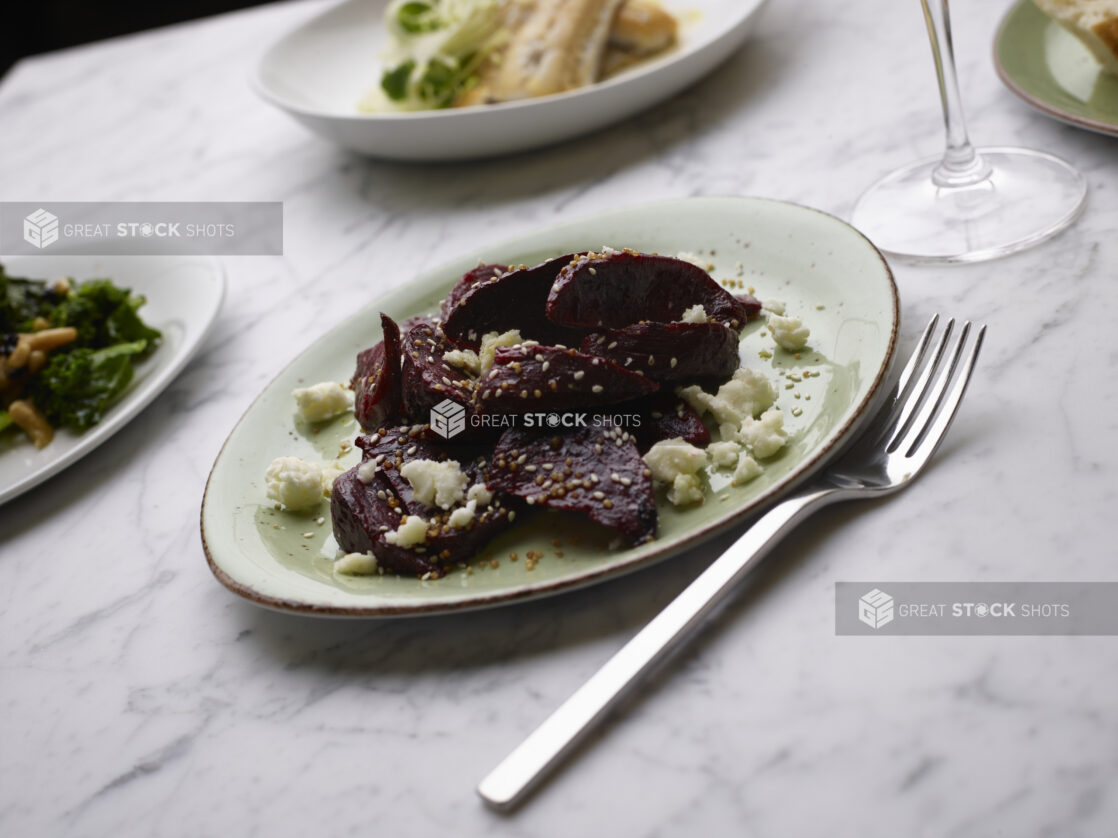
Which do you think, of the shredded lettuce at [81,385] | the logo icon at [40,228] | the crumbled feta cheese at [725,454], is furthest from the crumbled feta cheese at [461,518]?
the logo icon at [40,228]

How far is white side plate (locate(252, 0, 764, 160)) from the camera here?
106 inches

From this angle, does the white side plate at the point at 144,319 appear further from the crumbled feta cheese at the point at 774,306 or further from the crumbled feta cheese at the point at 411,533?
the crumbled feta cheese at the point at 774,306

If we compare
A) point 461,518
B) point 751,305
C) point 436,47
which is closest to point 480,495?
point 461,518

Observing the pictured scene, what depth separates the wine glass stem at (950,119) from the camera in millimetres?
1886

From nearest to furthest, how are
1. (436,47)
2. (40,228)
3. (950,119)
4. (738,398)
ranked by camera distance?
(738,398) < (950,119) < (436,47) < (40,228)

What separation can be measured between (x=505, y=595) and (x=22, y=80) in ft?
14.9

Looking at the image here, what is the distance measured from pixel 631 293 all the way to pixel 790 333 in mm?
282

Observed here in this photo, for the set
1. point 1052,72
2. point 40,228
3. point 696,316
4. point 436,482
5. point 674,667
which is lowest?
point 40,228

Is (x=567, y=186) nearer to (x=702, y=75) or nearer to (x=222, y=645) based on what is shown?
(x=702, y=75)

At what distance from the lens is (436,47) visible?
10.5 feet

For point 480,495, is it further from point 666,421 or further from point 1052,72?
point 1052,72

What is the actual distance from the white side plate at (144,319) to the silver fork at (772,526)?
52.9 inches

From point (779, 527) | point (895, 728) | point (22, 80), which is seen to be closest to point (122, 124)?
point (22, 80)

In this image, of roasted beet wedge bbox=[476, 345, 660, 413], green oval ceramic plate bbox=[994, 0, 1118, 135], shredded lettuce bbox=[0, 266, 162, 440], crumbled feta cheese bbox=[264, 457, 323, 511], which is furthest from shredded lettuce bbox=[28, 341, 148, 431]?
green oval ceramic plate bbox=[994, 0, 1118, 135]
